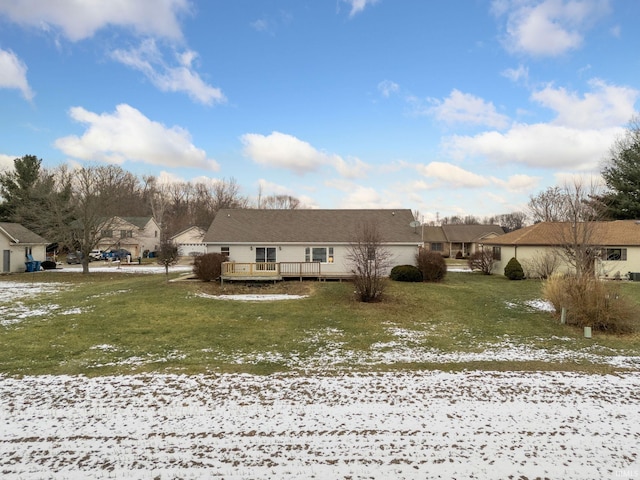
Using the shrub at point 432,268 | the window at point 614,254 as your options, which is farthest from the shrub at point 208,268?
the window at point 614,254

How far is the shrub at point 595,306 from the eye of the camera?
11.3 meters

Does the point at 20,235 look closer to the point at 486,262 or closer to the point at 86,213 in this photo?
the point at 86,213

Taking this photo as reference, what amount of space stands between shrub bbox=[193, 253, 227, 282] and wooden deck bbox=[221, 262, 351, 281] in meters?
0.47

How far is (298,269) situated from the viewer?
22.6 m

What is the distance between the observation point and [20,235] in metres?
31.6

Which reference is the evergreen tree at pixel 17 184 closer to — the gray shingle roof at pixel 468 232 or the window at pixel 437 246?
the window at pixel 437 246

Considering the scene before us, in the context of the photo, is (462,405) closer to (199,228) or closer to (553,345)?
(553,345)

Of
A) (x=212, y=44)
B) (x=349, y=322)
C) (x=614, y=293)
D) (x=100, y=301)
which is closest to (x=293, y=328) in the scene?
(x=349, y=322)

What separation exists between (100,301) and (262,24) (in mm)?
14159

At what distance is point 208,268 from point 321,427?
16.2 meters

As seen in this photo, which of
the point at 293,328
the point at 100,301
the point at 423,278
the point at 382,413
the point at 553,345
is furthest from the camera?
the point at 423,278

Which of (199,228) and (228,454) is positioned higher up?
(199,228)

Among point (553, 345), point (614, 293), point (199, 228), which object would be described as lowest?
point (553, 345)

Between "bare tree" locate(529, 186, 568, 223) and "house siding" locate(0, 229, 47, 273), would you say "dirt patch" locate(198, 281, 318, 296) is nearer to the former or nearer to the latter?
"house siding" locate(0, 229, 47, 273)
